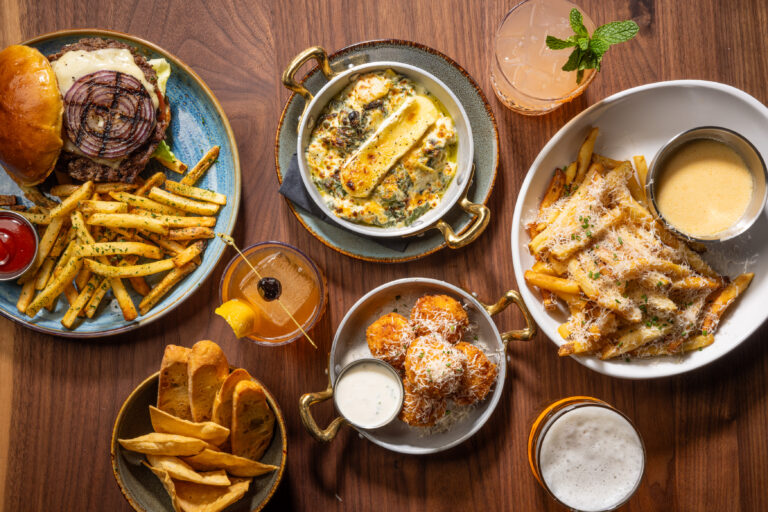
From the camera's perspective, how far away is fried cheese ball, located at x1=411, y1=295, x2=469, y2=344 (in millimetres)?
2264

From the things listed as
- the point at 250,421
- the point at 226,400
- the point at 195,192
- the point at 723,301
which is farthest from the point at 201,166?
the point at 723,301

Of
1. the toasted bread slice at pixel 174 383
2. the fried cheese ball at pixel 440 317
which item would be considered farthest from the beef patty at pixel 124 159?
the fried cheese ball at pixel 440 317

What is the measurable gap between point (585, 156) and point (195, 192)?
177 centimetres

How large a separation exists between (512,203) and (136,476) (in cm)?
212

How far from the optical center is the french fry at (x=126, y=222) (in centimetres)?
232

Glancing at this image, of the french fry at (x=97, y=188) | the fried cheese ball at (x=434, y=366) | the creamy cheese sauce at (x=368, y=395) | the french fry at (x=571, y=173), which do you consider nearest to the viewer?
the fried cheese ball at (x=434, y=366)

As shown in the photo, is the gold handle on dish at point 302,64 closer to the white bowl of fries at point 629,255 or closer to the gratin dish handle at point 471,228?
the gratin dish handle at point 471,228

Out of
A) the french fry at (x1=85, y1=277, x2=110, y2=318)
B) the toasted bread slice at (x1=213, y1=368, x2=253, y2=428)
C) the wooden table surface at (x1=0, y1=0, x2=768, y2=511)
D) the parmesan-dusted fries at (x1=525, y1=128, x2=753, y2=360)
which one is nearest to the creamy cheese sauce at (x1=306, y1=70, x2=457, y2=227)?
the wooden table surface at (x1=0, y1=0, x2=768, y2=511)

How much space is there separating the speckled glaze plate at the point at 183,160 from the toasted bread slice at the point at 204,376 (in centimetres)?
35

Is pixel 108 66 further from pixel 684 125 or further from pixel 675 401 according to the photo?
pixel 675 401

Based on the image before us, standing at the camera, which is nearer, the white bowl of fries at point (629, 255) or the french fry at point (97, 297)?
the white bowl of fries at point (629, 255)

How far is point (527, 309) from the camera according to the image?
7.42 feet

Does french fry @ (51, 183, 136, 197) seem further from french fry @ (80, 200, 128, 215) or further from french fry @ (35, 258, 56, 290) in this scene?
french fry @ (35, 258, 56, 290)

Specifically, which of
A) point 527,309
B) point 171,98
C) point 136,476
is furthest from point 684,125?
point 136,476
